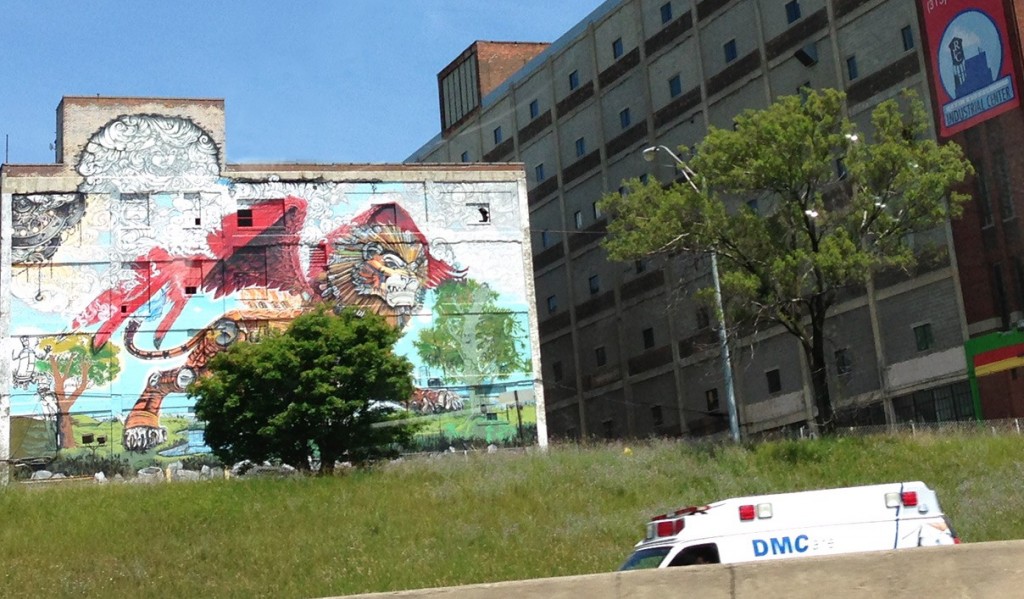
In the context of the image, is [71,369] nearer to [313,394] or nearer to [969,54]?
[313,394]

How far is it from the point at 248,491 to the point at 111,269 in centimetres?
2528

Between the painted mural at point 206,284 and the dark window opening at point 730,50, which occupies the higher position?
the dark window opening at point 730,50

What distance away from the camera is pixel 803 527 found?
54.6 ft

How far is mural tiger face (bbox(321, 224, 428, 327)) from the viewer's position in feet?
190

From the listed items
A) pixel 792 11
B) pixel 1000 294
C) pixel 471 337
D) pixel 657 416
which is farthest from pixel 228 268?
pixel 1000 294

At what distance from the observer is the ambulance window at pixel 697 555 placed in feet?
54.3

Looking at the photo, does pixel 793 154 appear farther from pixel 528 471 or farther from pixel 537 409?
pixel 537 409

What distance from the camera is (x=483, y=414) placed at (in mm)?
57594

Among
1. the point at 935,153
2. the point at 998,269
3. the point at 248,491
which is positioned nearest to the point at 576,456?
the point at 248,491

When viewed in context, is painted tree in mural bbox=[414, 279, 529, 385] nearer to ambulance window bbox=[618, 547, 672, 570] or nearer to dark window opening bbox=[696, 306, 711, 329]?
dark window opening bbox=[696, 306, 711, 329]

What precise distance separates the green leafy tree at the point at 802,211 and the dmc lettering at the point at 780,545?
1990 cm

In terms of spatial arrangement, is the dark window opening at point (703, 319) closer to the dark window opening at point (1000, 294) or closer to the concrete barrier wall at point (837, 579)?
the dark window opening at point (1000, 294)

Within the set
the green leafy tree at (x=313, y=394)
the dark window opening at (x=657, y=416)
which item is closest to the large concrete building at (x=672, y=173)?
the dark window opening at (x=657, y=416)

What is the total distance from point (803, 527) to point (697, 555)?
1.26 m
